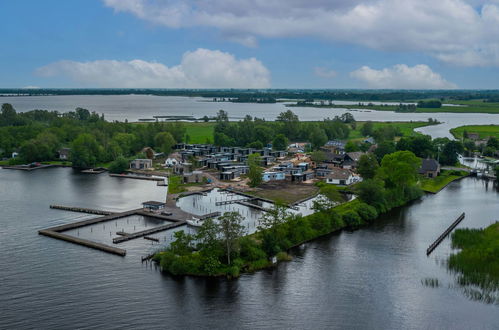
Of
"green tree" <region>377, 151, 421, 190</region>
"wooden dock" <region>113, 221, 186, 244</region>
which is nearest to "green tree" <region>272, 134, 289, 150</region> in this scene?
"green tree" <region>377, 151, 421, 190</region>

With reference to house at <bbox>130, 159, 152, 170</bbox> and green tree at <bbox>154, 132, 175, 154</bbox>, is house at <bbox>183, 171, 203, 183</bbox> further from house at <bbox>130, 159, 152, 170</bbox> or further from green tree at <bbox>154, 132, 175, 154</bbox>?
green tree at <bbox>154, 132, 175, 154</bbox>

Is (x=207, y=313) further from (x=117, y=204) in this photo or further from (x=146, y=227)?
(x=117, y=204)

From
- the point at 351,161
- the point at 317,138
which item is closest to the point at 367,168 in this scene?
the point at 351,161

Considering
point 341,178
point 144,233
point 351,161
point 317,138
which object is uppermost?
point 317,138

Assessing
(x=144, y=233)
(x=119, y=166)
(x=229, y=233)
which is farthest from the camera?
(x=119, y=166)

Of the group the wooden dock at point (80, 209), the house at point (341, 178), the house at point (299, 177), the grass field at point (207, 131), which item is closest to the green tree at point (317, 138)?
the grass field at point (207, 131)

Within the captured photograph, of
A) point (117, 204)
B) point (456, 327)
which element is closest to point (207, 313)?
point (456, 327)

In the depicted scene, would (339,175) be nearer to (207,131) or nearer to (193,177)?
(193,177)
